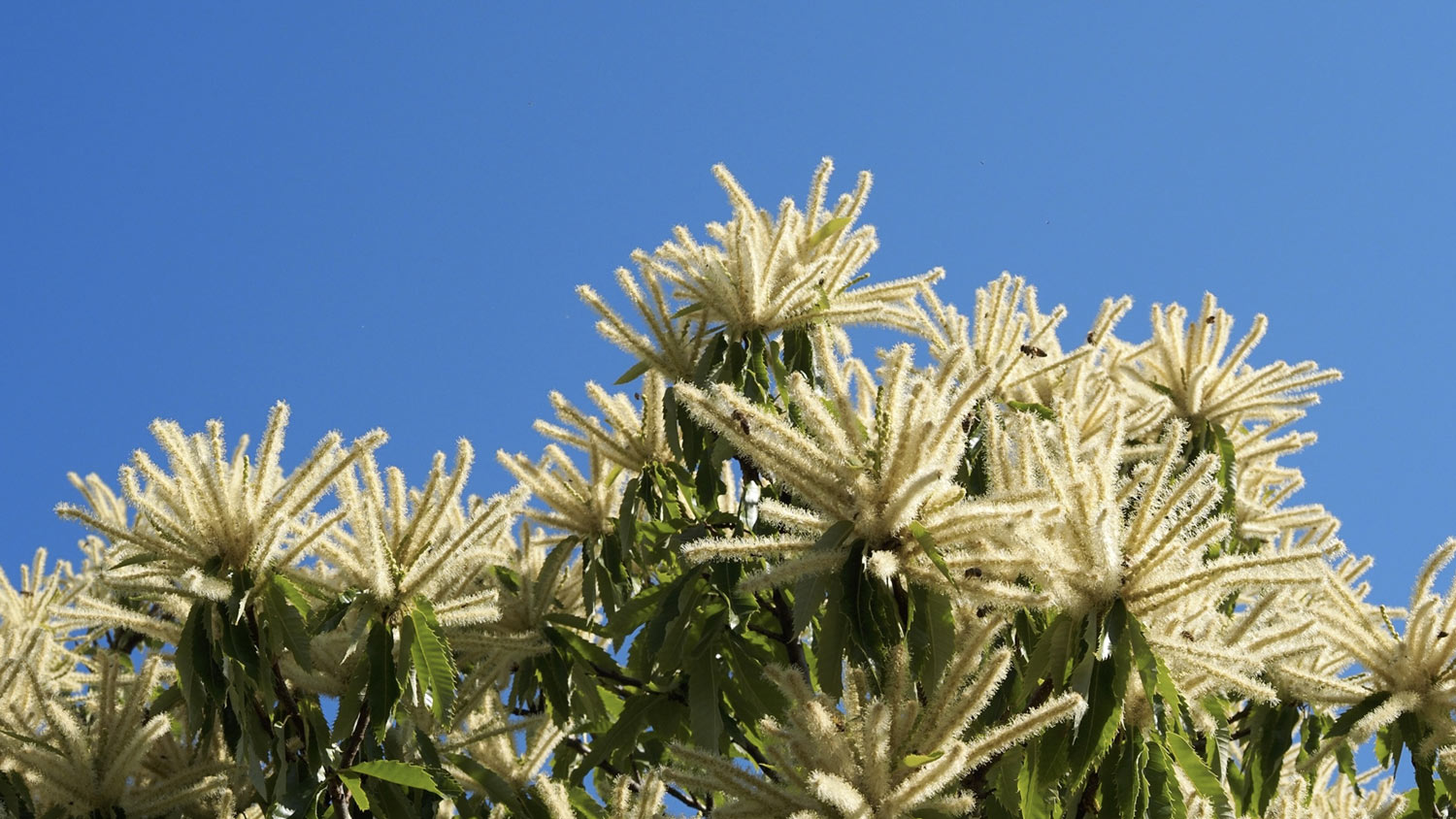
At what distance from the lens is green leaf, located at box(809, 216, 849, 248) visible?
231 inches

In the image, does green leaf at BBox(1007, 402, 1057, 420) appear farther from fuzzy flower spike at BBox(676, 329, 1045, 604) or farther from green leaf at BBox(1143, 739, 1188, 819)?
green leaf at BBox(1143, 739, 1188, 819)

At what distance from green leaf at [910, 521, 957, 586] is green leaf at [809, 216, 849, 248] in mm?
2280

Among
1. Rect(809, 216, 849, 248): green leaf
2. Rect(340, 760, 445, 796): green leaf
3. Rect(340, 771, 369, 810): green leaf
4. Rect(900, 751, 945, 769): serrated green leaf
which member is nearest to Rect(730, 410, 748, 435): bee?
Rect(900, 751, 945, 769): serrated green leaf

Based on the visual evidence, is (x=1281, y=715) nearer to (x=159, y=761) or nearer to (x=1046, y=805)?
(x=1046, y=805)

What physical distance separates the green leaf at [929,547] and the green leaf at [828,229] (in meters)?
2.28

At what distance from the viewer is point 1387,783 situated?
627 centimetres

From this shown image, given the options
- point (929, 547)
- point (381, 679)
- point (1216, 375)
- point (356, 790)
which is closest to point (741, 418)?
point (929, 547)

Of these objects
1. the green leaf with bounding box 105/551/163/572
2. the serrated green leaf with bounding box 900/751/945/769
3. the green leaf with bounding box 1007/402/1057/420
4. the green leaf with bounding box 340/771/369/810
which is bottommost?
the serrated green leaf with bounding box 900/751/945/769

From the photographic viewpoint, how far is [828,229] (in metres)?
5.88

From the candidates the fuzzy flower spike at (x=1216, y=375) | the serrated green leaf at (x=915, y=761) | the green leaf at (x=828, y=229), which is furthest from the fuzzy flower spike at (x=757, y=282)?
the serrated green leaf at (x=915, y=761)

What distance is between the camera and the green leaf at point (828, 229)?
588cm

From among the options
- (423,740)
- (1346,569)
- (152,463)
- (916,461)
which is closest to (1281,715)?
(1346,569)

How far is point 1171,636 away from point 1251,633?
0.85m

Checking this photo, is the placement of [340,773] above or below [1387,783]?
below
